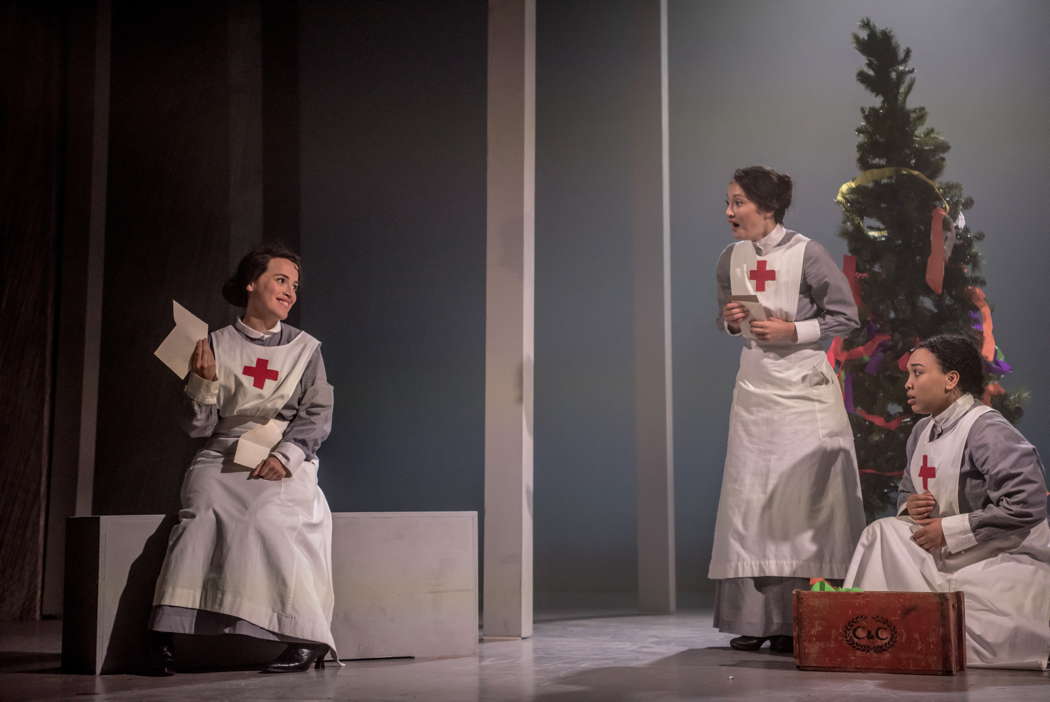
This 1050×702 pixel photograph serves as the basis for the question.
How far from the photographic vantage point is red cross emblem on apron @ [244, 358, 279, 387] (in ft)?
12.3

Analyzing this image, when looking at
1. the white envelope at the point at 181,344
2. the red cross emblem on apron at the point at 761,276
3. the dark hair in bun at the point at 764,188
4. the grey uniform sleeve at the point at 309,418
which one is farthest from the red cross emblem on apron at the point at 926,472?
the white envelope at the point at 181,344

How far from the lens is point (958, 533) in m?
3.59

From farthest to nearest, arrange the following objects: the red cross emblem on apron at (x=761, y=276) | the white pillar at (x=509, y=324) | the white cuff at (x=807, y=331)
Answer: the white pillar at (x=509, y=324)
the red cross emblem on apron at (x=761, y=276)
the white cuff at (x=807, y=331)

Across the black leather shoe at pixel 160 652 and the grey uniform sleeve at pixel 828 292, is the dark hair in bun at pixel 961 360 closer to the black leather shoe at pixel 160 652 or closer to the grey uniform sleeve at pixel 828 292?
the grey uniform sleeve at pixel 828 292

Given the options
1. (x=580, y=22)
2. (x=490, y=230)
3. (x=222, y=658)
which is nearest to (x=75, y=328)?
(x=490, y=230)

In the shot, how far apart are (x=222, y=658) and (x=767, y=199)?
2.37 m

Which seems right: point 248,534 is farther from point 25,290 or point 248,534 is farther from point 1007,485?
point 25,290

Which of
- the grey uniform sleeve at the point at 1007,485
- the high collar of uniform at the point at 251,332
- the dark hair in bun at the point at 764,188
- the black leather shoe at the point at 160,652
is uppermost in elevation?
the dark hair in bun at the point at 764,188

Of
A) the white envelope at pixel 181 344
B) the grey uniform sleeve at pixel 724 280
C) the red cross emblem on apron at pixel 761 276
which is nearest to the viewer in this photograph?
the white envelope at pixel 181 344

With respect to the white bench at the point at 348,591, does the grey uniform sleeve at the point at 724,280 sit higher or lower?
higher

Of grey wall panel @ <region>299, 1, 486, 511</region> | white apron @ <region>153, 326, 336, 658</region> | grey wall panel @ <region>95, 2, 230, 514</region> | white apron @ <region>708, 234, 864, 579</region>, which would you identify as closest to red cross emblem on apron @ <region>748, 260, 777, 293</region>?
white apron @ <region>708, 234, 864, 579</region>

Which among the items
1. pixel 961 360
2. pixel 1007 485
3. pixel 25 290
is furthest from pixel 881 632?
pixel 25 290

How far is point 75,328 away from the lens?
5812 millimetres

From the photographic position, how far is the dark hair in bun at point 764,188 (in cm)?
430
